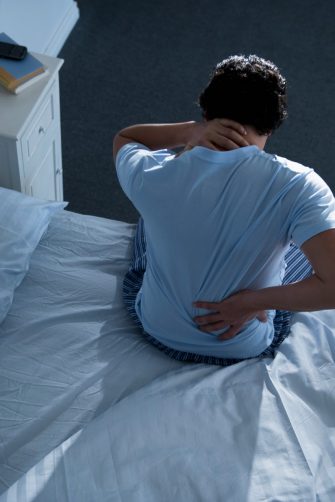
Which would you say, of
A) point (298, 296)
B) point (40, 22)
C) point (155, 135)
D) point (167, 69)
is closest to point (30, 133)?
point (155, 135)

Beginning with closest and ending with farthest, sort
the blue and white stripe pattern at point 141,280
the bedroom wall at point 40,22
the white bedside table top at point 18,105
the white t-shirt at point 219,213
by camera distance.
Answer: the white t-shirt at point 219,213 → the blue and white stripe pattern at point 141,280 → the white bedside table top at point 18,105 → the bedroom wall at point 40,22

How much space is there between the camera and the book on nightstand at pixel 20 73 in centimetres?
176

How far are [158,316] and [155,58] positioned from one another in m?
1.87

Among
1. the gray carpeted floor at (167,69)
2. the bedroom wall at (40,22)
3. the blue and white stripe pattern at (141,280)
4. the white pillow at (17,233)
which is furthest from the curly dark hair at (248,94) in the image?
the bedroom wall at (40,22)

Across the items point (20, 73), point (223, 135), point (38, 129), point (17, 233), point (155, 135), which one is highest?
point (223, 135)

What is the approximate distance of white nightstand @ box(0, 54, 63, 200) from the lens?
171cm

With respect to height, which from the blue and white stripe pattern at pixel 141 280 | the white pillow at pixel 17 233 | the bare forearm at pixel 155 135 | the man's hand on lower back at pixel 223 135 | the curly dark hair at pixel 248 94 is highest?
the curly dark hair at pixel 248 94

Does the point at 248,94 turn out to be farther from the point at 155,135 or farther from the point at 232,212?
the point at 155,135

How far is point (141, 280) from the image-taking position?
1.65m

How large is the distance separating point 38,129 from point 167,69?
127cm

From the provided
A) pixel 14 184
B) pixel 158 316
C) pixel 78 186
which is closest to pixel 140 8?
pixel 78 186

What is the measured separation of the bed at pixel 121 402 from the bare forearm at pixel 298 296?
197 mm

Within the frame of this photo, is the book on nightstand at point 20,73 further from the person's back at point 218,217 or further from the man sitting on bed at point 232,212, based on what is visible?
the person's back at point 218,217

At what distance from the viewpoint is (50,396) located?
1371 millimetres
